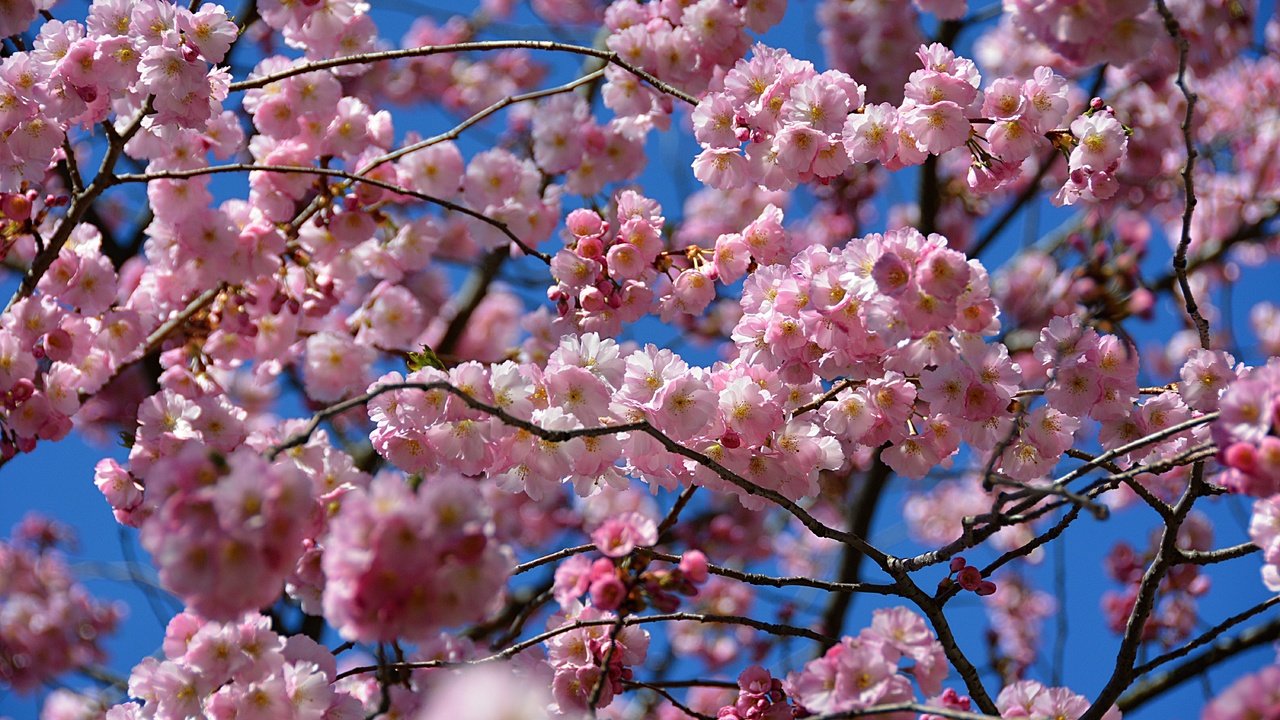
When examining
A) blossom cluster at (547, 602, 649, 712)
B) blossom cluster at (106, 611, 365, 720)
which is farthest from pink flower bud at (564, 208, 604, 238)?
blossom cluster at (106, 611, 365, 720)

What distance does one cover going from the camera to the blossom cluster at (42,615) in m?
6.97

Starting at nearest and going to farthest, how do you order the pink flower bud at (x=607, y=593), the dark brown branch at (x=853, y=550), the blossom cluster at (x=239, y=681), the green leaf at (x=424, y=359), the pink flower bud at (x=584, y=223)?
1. the pink flower bud at (x=607, y=593)
2. the blossom cluster at (x=239, y=681)
3. the green leaf at (x=424, y=359)
4. the pink flower bud at (x=584, y=223)
5. the dark brown branch at (x=853, y=550)

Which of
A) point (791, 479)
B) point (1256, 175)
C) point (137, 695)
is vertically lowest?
point (137, 695)

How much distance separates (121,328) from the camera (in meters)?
3.21

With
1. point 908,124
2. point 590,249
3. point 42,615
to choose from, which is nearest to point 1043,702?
point 908,124

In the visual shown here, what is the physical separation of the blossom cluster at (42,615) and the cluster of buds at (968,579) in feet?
21.0

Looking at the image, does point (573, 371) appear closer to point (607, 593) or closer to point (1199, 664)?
point (607, 593)

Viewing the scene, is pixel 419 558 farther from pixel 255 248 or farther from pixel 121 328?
pixel 121 328

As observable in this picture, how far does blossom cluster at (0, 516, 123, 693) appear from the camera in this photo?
6969mm

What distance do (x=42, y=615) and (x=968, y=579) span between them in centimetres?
715

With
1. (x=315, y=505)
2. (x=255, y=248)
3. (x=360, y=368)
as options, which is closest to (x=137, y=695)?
(x=315, y=505)

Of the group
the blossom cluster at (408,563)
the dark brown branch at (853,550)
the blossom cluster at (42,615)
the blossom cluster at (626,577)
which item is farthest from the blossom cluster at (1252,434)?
the blossom cluster at (42,615)

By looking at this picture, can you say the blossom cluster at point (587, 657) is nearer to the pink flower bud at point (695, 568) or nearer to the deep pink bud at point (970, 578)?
the pink flower bud at point (695, 568)

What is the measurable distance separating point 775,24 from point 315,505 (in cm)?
222
